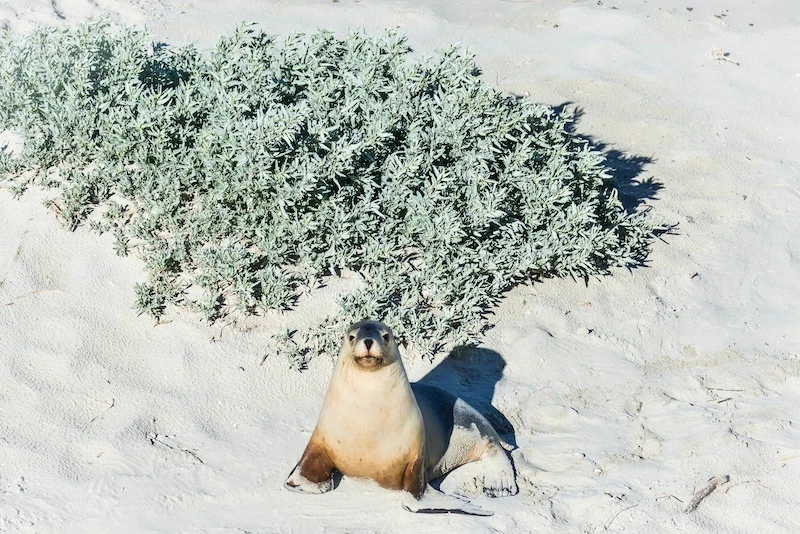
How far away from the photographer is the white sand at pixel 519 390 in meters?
4.67

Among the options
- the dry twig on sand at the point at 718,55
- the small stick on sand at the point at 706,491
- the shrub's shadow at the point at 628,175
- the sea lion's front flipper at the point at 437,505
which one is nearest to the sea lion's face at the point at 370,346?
the sea lion's front flipper at the point at 437,505

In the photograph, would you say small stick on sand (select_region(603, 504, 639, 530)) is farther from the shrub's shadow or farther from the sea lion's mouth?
the shrub's shadow

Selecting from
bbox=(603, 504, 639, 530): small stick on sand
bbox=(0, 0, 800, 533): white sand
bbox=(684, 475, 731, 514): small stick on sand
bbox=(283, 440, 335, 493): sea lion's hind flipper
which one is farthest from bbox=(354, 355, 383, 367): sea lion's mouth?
bbox=(684, 475, 731, 514): small stick on sand

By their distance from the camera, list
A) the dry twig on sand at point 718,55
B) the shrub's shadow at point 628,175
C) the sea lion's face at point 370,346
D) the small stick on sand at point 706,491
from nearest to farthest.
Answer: the sea lion's face at point 370,346
the small stick on sand at point 706,491
the shrub's shadow at point 628,175
the dry twig on sand at point 718,55

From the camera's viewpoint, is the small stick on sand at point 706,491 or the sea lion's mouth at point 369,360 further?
the small stick on sand at point 706,491

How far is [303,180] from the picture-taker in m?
5.91

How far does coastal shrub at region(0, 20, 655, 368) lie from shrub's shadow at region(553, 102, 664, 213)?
2.47ft

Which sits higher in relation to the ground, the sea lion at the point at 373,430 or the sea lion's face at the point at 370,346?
the sea lion's face at the point at 370,346

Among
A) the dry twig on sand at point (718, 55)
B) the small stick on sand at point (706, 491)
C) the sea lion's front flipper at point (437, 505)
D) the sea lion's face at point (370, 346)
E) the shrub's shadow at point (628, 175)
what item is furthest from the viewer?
the dry twig on sand at point (718, 55)

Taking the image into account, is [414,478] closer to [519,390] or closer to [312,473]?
[312,473]

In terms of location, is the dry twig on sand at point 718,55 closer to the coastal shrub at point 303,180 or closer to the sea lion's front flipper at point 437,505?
the coastal shrub at point 303,180

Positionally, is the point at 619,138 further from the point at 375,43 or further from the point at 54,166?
the point at 54,166

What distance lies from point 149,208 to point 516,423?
7.89 ft

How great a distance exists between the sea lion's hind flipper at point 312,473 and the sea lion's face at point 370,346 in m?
0.48
